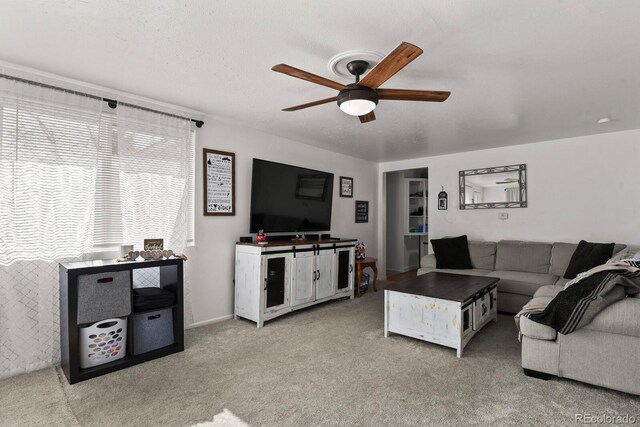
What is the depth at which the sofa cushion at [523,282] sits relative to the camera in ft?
12.0

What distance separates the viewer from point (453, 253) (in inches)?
182

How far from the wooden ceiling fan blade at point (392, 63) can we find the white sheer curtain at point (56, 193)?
2.18 metres

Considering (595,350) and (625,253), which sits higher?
(625,253)

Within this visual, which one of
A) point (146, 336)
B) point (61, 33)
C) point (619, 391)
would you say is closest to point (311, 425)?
point (146, 336)

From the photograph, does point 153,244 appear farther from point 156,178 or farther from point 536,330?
point 536,330

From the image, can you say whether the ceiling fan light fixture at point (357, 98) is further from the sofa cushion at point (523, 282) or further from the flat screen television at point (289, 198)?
the sofa cushion at point (523, 282)

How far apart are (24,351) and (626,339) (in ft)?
13.8

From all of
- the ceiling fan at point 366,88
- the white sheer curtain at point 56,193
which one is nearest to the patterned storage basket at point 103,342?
the white sheer curtain at point 56,193

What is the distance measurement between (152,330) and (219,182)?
5.35ft

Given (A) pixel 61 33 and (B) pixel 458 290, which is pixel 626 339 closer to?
(B) pixel 458 290

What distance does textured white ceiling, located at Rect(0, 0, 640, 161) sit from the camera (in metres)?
1.69

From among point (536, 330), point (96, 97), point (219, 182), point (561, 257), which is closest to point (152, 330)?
point (219, 182)

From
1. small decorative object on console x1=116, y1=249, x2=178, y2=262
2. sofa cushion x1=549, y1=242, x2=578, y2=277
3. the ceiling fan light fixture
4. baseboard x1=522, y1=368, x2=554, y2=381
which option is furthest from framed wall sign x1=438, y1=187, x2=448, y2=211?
small decorative object on console x1=116, y1=249, x2=178, y2=262

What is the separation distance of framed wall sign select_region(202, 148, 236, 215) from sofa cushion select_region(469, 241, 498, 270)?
3415 millimetres
